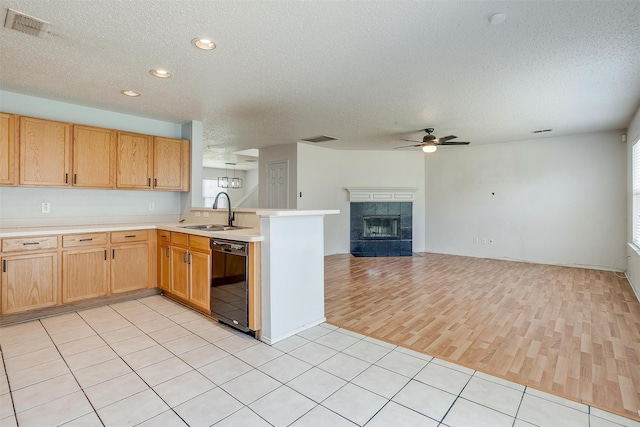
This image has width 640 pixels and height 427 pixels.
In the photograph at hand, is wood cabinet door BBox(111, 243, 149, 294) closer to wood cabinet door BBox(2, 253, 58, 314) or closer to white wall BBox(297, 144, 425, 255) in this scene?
wood cabinet door BBox(2, 253, 58, 314)

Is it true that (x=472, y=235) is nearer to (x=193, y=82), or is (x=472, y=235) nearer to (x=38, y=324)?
(x=193, y=82)

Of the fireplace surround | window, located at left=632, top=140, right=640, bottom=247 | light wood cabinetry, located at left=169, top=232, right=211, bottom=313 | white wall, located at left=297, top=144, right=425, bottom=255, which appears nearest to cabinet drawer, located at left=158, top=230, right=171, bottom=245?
light wood cabinetry, located at left=169, top=232, right=211, bottom=313

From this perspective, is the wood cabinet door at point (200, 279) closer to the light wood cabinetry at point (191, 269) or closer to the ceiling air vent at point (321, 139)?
the light wood cabinetry at point (191, 269)

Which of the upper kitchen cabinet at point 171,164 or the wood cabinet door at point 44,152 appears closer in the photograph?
the wood cabinet door at point 44,152

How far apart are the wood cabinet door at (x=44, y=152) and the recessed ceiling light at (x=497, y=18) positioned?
428 cm

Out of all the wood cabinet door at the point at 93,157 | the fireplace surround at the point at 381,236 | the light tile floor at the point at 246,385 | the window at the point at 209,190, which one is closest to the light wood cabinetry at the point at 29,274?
the light tile floor at the point at 246,385

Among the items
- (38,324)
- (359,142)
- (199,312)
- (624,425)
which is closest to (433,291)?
(624,425)

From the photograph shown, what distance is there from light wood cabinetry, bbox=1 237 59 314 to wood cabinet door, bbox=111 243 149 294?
537mm

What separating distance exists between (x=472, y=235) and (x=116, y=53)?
22.7 ft

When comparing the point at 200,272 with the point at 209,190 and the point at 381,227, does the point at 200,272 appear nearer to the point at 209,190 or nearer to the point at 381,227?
the point at 381,227

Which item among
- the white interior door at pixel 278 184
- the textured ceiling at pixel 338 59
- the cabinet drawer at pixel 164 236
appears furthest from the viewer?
the white interior door at pixel 278 184

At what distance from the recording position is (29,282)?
3139 mm

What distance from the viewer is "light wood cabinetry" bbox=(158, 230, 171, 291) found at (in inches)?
149

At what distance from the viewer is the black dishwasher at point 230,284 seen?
2.78m
